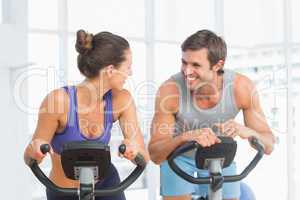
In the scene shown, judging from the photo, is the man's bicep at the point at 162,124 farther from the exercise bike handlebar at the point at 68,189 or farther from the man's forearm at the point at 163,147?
the exercise bike handlebar at the point at 68,189

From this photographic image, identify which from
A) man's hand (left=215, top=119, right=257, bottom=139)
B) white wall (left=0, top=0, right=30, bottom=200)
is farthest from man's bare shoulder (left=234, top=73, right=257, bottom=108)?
white wall (left=0, top=0, right=30, bottom=200)

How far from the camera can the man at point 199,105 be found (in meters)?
2.37

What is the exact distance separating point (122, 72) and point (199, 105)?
0.56 m

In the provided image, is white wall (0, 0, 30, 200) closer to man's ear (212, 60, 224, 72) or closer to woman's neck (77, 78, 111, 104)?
woman's neck (77, 78, 111, 104)

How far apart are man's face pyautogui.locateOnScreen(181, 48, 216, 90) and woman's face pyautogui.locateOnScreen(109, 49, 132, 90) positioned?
0.99 ft

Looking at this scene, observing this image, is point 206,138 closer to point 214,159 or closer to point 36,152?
point 214,159

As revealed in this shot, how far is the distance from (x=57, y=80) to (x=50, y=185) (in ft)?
7.95

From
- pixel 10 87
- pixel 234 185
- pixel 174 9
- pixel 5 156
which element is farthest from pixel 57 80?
pixel 234 185

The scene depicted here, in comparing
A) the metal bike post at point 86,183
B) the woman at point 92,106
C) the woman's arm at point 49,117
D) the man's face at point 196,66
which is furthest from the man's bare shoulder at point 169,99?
the metal bike post at point 86,183

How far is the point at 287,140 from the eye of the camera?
5.14 meters

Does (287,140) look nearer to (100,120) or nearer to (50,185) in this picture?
(100,120)

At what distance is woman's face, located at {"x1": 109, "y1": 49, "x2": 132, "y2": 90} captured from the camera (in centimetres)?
223

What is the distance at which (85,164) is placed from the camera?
1805 mm

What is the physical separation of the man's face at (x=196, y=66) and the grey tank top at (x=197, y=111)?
0.14m
